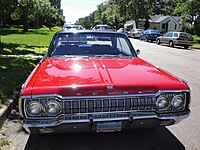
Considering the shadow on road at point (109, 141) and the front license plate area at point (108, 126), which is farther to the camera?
the shadow on road at point (109, 141)

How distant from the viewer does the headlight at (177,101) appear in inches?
129

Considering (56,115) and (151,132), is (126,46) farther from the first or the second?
(56,115)

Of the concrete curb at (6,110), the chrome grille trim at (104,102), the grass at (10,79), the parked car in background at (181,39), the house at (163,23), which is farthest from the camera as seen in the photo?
→ the house at (163,23)

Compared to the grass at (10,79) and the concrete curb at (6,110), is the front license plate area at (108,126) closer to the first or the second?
the concrete curb at (6,110)

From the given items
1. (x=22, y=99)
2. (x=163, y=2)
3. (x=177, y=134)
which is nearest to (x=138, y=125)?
(x=177, y=134)

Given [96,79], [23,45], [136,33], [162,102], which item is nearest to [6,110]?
[96,79]

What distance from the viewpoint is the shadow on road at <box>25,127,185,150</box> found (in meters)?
3.58

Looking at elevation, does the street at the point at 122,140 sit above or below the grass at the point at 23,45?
below

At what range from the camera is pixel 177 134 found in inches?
161

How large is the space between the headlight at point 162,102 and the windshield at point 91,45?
1809 millimetres

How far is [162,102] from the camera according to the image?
10.6 ft

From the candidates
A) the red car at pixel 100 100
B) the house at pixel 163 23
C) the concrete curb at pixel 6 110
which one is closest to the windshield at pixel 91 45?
the red car at pixel 100 100

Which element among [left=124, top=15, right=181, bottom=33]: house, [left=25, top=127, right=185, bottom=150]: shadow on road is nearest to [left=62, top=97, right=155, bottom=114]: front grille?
[left=25, top=127, right=185, bottom=150]: shadow on road

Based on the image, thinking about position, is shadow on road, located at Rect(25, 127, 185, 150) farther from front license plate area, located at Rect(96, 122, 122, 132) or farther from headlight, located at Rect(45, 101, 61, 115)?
headlight, located at Rect(45, 101, 61, 115)
